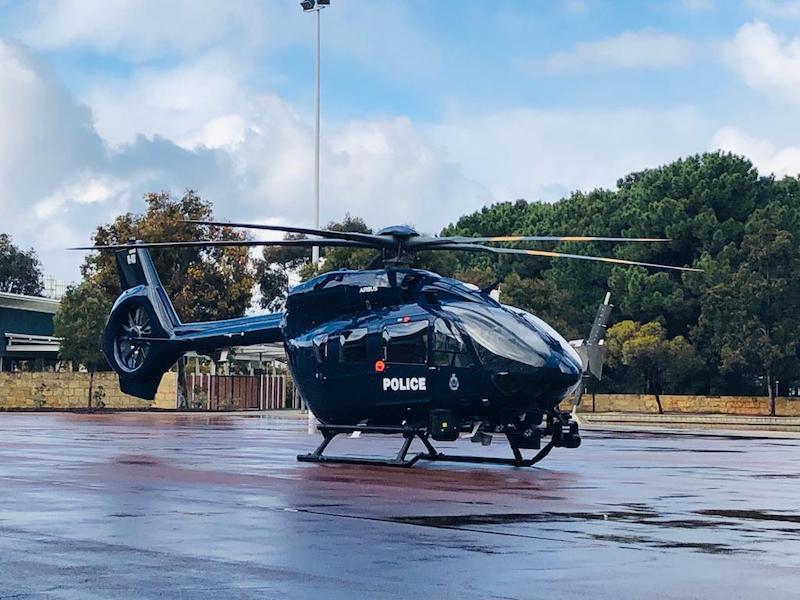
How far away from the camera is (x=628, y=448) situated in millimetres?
29656

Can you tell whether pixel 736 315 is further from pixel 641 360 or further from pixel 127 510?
pixel 127 510

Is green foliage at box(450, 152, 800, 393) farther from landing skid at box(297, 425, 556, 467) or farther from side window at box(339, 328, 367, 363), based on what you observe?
side window at box(339, 328, 367, 363)

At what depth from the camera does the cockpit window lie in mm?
20219

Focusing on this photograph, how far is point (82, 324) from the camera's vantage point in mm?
61750

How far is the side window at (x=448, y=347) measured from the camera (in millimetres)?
20656

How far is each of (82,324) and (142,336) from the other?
3271cm

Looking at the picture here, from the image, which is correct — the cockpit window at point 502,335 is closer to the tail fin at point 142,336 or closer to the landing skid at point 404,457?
the landing skid at point 404,457

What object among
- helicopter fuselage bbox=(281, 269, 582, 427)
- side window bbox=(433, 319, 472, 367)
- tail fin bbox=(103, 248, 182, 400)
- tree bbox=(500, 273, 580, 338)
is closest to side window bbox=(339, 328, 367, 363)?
helicopter fuselage bbox=(281, 269, 582, 427)

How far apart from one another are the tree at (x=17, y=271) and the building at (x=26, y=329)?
104 feet

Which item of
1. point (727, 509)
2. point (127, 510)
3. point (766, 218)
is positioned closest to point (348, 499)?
point (127, 510)

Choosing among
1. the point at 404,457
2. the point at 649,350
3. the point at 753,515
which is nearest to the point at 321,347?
the point at 404,457

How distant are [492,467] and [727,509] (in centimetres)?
766

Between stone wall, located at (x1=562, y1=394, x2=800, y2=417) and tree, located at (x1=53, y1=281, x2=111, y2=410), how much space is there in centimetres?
2286

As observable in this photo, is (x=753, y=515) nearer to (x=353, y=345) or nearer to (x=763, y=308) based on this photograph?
(x=353, y=345)
